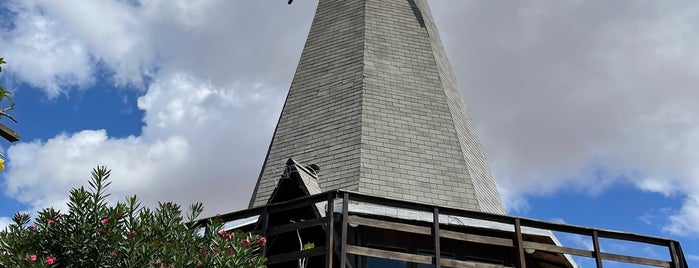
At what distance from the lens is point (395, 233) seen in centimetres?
1313

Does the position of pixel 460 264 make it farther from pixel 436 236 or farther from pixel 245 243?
pixel 245 243

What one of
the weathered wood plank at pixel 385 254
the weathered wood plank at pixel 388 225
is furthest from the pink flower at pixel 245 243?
the weathered wood plank at pixel 388 225

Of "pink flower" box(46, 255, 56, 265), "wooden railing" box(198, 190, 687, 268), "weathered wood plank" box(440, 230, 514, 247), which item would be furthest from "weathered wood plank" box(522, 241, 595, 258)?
"pink flower" box(46, 255, 56, 265)

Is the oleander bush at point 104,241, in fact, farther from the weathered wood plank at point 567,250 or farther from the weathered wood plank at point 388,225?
the weathered wood plank at point 567,250

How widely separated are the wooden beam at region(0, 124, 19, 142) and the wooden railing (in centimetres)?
658

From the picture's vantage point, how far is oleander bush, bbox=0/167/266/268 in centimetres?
823

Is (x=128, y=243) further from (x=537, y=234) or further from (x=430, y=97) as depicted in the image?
(x=430, y=97)

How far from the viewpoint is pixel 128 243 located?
8.31 meters

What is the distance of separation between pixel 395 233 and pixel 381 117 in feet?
12.3

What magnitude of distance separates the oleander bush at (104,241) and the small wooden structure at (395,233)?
9.36 feet

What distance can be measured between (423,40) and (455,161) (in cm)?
480

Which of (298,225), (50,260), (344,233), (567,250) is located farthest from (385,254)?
(50,260)

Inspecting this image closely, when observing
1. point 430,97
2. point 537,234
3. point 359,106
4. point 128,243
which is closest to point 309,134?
point 359,106

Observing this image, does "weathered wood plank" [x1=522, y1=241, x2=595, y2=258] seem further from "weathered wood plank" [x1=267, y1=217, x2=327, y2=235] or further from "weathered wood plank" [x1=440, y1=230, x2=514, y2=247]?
"weathered wood plank" [x1=267, y1=217, x2=327, y2=235]
